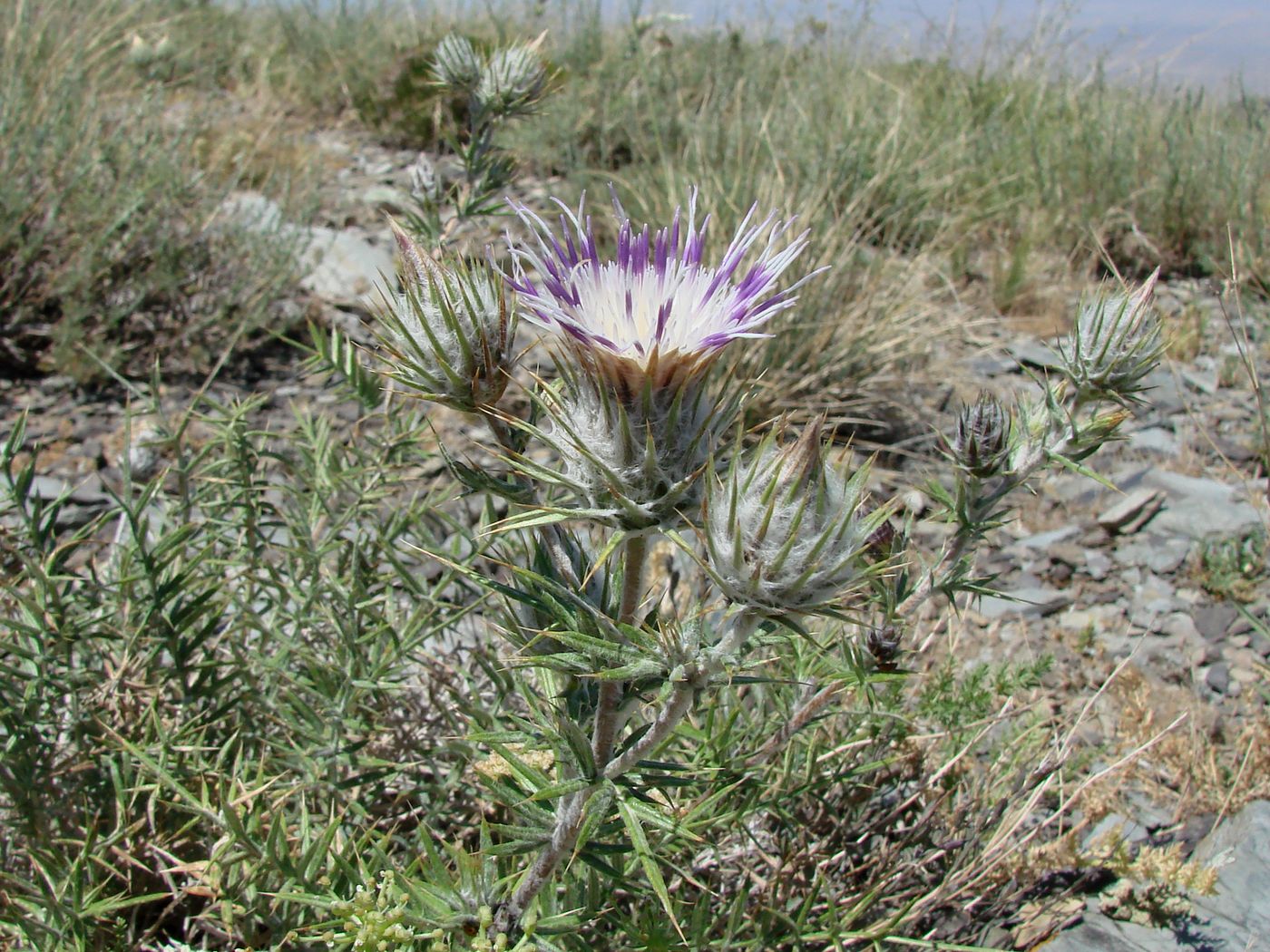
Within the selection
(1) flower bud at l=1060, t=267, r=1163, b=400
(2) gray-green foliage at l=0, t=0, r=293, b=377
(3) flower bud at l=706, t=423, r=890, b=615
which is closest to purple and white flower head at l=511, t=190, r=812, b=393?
(3) flower bud at l=706, t=423, r=890, b=615

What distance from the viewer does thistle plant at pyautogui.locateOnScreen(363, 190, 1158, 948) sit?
1.18 metres

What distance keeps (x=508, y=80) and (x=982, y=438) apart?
5.53 feet

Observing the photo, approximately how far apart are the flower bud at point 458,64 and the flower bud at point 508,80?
0.12 feet

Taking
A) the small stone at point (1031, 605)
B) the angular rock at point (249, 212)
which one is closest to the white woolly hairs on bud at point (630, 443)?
the small stone at point (1031, 605)

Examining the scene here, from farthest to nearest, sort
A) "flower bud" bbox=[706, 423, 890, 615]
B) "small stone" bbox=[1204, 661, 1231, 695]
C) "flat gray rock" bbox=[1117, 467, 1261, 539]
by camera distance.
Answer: "flat gray rock" bbox=[1117, 467, 1261, 539]
"small stone" bbox=[1204, 661, 1231, 695]
"flower bud" bbox=[706, 423, 890, 615]

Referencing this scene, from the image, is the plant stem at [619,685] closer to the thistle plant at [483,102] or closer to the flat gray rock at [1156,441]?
the thistle plant at [483,102]

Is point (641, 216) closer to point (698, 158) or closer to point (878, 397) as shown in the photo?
point (698, 158)

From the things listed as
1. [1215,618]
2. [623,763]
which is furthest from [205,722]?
[1215,618]

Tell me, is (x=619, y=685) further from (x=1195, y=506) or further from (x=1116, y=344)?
(x=1195, y=506)

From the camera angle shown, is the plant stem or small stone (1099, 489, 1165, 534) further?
small stone (1099, 489, 1165, 534)

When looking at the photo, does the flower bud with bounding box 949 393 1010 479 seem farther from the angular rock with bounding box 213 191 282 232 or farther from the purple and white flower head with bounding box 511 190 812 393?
the angular rock with bounding box 213 191 282 232

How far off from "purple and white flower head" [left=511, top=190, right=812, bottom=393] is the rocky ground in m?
1.09

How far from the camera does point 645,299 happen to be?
1.42 metres

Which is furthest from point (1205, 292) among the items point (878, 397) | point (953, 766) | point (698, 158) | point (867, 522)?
point (867, 522)
